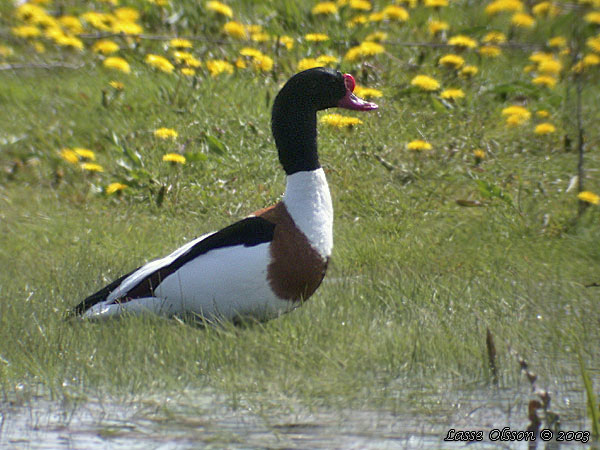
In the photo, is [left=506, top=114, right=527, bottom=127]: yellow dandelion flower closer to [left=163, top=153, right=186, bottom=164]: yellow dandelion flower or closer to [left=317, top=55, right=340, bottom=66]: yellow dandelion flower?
[left=317, top=55, right=340, bottom=66]: yellow dandelion flower

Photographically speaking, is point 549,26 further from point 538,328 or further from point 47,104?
point 538,328

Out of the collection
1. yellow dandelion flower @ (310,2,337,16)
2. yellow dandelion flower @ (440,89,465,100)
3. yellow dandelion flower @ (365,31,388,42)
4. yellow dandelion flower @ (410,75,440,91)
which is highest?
yellow dandelion flower @ (310,2,337,16)

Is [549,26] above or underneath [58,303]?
above

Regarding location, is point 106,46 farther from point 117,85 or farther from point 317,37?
point 317,37

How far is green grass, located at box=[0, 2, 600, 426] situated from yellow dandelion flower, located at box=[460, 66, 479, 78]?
0.08 meters

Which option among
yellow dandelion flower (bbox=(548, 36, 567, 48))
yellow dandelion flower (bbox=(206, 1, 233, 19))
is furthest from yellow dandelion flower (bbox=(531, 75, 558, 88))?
yellow dandelion flower (bbox=(206, 1, 233, 19))

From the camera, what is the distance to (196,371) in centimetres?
336

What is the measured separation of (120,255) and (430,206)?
188 cm

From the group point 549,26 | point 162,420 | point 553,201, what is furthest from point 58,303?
point 549,26

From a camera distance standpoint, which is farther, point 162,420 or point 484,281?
point 484,281

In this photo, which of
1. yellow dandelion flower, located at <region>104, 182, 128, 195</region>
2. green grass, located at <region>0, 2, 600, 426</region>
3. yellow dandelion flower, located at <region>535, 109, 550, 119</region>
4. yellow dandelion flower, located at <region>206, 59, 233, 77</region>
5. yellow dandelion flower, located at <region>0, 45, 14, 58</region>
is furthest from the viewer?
yellow dandelion flower, located at <region>0, 45, 14, 58</region>

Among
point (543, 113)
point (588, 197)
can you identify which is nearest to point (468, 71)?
point (543, 113)

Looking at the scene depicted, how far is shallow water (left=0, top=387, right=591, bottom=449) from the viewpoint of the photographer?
9.28 feet

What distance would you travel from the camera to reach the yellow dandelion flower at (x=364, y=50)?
Answer: 22.0 feet
